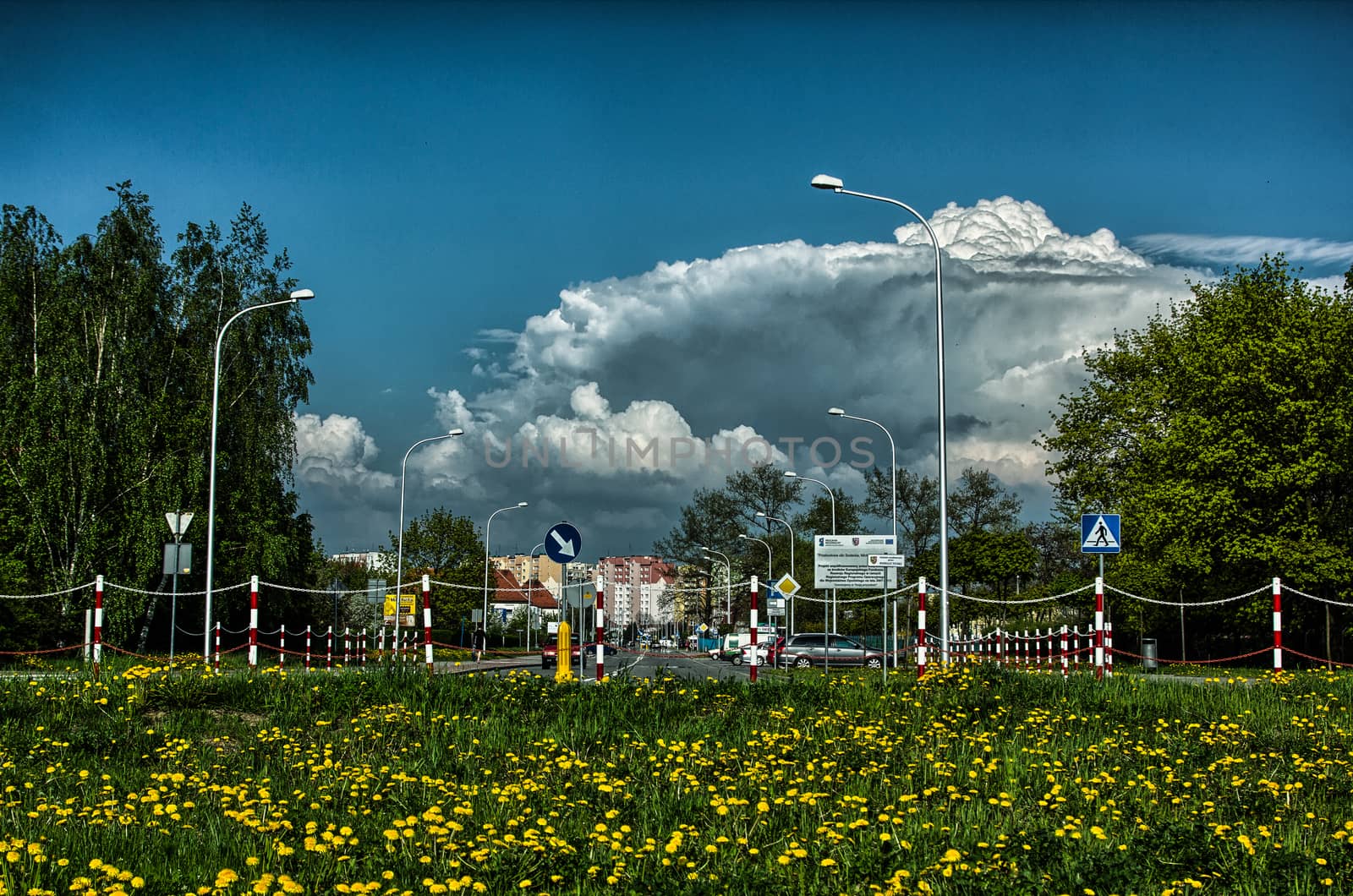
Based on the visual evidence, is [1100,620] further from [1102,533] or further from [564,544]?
[564,544]

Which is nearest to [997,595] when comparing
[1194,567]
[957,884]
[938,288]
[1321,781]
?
[1194,567]

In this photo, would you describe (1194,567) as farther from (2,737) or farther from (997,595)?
(2,737)

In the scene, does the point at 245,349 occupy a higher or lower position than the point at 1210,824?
higher

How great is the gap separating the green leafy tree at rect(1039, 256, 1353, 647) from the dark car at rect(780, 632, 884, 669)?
923 cm

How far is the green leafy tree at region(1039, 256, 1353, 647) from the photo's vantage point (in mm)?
34125

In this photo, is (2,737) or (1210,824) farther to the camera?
(2,737)

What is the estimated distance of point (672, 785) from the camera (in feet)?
26.5

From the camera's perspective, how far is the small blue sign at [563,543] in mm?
17938

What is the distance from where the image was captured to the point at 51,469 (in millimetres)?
33625

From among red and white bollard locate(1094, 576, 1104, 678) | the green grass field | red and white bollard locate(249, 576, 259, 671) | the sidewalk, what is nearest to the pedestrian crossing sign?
red and white bollard locate(1094, 576, 1104, 678)

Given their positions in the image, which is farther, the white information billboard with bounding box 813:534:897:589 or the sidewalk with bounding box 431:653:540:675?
the white information billboard with bounding box 813:534:897:589

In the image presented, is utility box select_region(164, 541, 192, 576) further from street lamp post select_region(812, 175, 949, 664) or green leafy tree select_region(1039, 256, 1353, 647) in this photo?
green leafy tree select_region(1039, 256, 1353, 647)

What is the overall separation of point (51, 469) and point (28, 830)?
3024 centimetres

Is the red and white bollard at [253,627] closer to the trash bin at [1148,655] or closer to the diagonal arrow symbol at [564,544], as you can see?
the diagonal arrow symbol at [564,544]
